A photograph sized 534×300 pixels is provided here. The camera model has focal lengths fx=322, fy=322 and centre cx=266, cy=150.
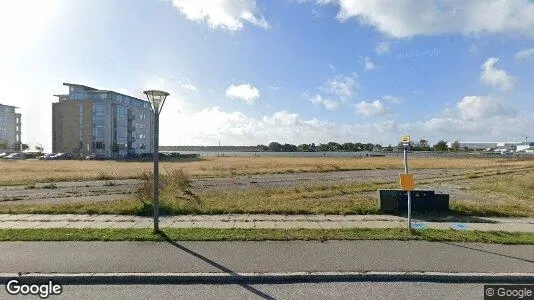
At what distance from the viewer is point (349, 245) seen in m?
6.40

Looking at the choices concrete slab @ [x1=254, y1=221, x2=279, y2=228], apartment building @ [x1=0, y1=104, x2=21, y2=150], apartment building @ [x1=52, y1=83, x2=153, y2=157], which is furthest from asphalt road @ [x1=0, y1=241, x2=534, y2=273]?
apartment building @ [x1=0, y1=104, x2=21, y2=150]

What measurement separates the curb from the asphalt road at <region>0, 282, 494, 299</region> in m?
0.12

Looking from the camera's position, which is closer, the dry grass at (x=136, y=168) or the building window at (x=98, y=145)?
the dry grass at (x=136, y=168)

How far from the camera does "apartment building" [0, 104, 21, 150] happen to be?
4149 inches

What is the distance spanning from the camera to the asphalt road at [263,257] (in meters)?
5.26

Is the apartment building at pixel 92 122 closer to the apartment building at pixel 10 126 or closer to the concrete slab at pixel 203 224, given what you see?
the apartment building at pixel 10 126

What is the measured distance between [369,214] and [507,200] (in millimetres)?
7771

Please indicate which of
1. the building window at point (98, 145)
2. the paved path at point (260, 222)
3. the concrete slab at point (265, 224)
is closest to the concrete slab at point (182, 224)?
the paved path at point (260, 222)

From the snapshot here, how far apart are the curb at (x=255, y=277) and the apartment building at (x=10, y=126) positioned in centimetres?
12264

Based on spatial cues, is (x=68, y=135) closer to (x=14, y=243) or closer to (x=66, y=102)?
(x=66, y=102)

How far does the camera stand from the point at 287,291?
4.63m

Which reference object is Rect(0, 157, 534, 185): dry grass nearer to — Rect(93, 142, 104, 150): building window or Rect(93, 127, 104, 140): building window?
Rect(93, 142, 104, 150): building window

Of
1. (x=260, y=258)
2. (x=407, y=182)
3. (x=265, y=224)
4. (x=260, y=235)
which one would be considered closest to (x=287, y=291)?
(x=260, y=258)

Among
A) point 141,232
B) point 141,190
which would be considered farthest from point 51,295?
point 141,190
